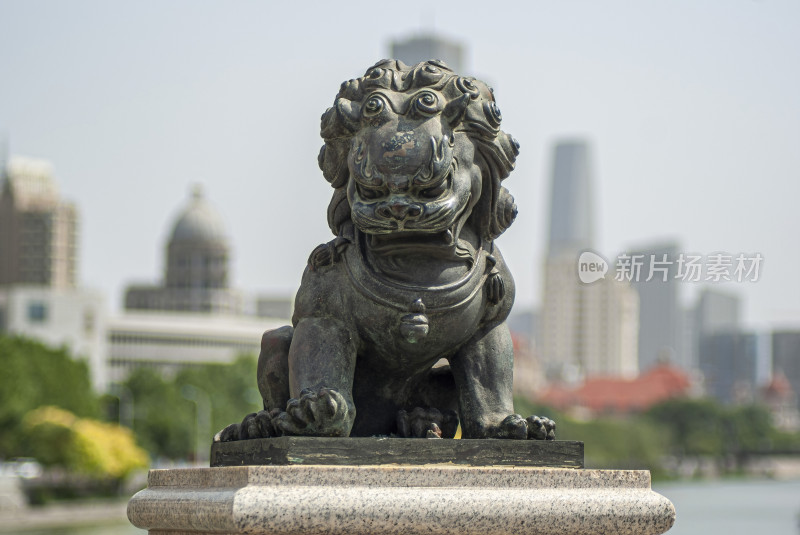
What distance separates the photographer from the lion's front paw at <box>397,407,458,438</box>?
744 cm

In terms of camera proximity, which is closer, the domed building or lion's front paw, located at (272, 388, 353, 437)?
lion's front paw, located at (272, 388, 353, 437)

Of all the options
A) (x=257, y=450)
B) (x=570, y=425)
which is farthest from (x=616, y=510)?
(x=570, y=425)

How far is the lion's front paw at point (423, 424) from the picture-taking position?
24.4 ft

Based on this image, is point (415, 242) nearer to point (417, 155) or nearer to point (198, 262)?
point (417, 155)

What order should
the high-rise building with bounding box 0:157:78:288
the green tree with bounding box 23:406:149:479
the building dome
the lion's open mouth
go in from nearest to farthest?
the lion's open mouth < the green tree with bounding box 23:406:149:479 < the building dome < the high-rise building with bounding box 0:157:78:288

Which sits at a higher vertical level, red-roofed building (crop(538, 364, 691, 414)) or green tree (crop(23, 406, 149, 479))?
green tree (crop(23, 406, 149, 479))

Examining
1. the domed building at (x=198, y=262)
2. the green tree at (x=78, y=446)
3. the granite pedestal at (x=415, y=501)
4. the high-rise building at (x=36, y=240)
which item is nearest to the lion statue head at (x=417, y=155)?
the granite pedestal at (x=415, y=501)

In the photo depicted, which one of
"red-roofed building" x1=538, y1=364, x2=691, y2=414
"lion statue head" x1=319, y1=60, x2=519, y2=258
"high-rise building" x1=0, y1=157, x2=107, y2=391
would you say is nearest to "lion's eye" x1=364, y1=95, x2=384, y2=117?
"lion statue head" x1=319, y1=60, x2=519, y2=258

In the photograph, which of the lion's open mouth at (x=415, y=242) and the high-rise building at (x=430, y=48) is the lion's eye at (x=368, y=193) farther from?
the high-rise building at (x=430, y=48)

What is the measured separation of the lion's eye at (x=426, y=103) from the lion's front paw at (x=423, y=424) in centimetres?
157

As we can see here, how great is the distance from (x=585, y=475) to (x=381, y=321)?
1232mm

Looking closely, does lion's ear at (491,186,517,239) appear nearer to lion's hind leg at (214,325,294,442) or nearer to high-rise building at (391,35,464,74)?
lion's hind leg at (214,325,294,442)

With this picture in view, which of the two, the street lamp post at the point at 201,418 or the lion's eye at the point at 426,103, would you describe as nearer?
the lion's eye at the point at 426,103

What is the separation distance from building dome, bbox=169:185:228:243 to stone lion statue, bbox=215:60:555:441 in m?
143
